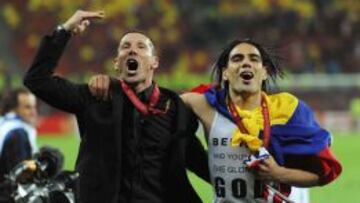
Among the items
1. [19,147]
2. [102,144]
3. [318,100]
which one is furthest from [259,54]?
[318,100]

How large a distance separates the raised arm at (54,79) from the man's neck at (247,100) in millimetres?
792

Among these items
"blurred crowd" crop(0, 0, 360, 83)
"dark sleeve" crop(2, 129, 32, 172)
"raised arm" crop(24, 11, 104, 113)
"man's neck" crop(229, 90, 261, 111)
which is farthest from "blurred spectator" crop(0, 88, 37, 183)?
"blurred crowd" crop(0, 0, 360, 83)

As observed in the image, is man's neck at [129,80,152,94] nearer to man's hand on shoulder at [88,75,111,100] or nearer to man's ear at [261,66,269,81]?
man's hand on shoulder at [88,75,111,100]

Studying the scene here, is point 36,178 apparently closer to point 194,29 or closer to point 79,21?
point 79,21

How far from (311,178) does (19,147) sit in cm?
260

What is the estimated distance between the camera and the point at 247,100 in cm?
548

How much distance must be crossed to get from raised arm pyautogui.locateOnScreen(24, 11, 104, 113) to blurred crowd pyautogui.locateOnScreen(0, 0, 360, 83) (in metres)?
24.7

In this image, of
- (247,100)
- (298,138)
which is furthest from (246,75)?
(298,138)

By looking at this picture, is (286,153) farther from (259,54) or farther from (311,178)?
(259,54)

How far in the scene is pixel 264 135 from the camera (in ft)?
17.4

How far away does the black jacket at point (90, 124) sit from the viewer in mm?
5176

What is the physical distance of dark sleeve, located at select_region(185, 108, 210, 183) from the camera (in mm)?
5480

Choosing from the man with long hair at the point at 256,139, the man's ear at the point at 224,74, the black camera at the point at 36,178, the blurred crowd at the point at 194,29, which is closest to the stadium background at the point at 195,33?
the blurred crowd at the point at 194,29

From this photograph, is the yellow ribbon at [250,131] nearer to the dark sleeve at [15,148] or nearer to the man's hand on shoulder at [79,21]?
the man's hand on shoulder at [79,21]
